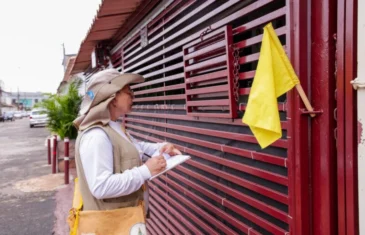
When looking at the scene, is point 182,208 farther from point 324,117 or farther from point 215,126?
point 324,117

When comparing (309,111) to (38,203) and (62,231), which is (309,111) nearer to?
(62,231)

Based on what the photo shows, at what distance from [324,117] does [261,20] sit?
725 millimetres

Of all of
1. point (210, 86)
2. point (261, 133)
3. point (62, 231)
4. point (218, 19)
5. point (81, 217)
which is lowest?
point (62, 231)

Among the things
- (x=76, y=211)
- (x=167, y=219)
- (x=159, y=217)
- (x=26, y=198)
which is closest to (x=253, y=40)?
(x=76, y=211)

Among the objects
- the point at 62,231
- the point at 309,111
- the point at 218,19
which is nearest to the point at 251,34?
the point at 218,19

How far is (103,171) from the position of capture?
206 cm

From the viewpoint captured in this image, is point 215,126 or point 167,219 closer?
point 215,126

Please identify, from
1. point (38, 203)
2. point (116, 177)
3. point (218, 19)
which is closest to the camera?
point (116, 177)

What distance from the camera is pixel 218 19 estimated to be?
8.38 feet

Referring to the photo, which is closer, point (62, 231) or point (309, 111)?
point (309, 111)

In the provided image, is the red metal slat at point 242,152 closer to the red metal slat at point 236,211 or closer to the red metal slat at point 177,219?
the red metal slat at point 236,211

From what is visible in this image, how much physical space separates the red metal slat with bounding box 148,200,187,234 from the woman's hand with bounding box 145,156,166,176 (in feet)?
4.34

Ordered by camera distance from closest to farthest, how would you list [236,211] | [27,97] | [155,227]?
[236,211], [155,227], [27,97]

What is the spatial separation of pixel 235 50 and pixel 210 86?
0.51m
